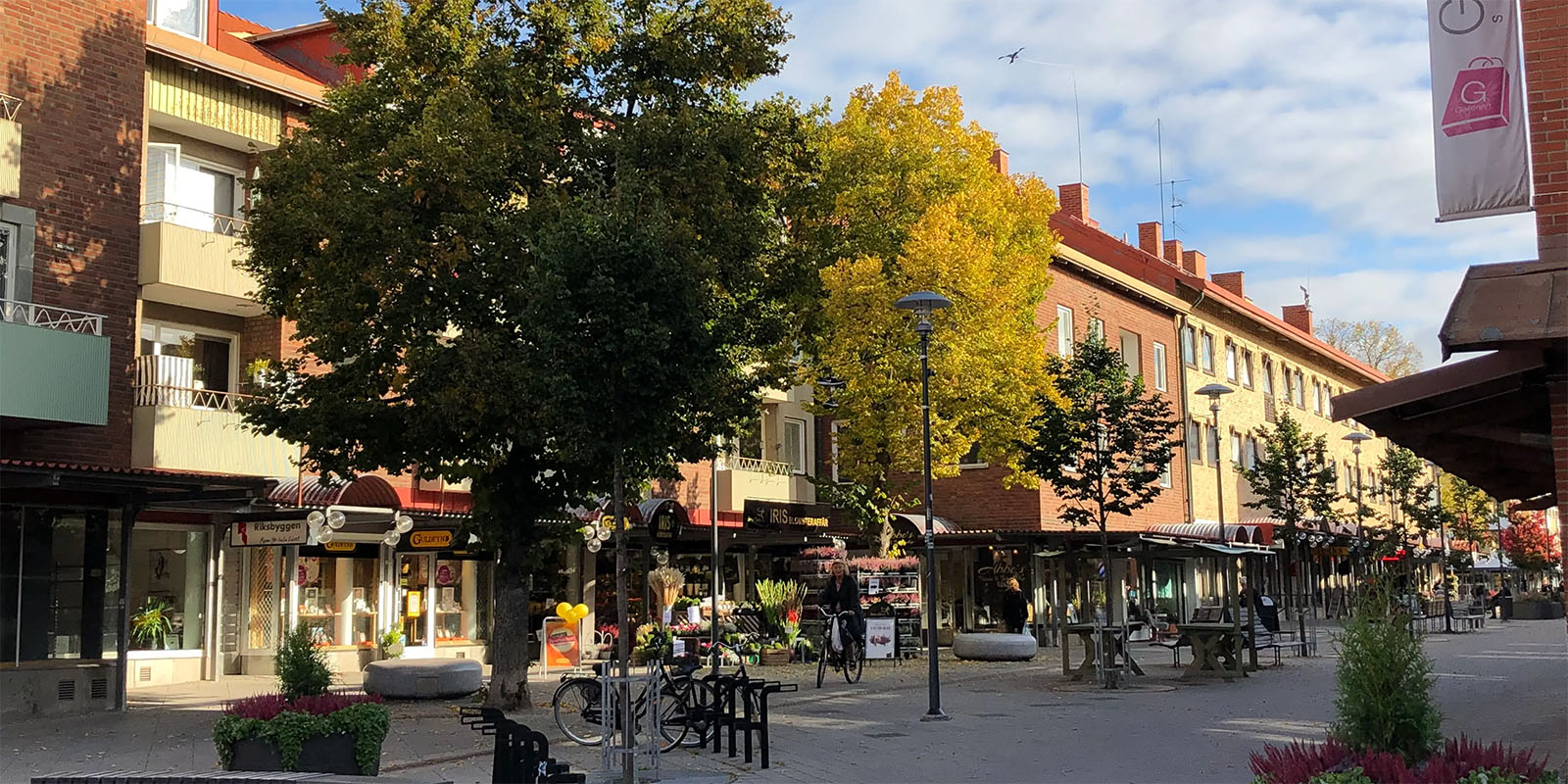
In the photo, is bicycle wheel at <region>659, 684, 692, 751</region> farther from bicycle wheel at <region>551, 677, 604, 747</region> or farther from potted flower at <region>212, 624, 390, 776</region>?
potted flower at <region>212, 624, 390, 776</region>

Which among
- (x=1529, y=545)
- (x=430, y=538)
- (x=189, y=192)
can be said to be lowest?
(x=1529, y=545)

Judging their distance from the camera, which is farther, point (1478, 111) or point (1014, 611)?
point (1014, 611)

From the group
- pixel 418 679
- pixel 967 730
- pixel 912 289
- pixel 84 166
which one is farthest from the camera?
pixel 912 289

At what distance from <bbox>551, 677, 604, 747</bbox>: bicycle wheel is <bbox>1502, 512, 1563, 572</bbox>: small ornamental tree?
63.2 m

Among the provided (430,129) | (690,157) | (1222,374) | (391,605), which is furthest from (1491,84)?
(1222,374)

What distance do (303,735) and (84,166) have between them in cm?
1328

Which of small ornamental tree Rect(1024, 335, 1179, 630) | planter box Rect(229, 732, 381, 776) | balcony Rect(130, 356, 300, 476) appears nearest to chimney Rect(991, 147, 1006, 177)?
small ornamental tree Rect(1024, 335, 1179, 630)

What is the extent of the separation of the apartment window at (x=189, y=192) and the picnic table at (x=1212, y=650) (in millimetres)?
17922

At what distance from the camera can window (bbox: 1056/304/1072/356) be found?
40.3 metres

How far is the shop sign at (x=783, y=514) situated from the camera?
32.0 meters

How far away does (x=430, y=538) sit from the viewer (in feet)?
82.8

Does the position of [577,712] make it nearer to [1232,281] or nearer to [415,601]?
[415,601]

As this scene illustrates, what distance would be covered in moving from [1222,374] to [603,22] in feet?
121

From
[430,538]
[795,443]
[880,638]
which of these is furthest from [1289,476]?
[430,538]
